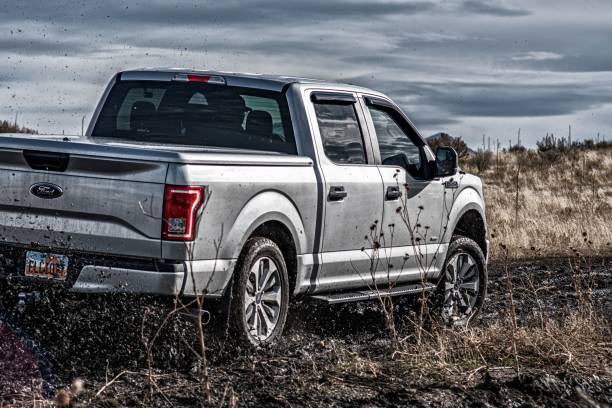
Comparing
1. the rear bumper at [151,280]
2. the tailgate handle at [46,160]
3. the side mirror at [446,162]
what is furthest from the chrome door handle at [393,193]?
the tailgate handle at [46,160]

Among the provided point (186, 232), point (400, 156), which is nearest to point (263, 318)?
point (186, 232)

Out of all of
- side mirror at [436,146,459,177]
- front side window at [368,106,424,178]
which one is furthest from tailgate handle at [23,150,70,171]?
side mirror at [436,146,459,177]

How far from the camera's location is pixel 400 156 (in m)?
9.80

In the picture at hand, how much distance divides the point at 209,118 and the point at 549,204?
69.6 ft

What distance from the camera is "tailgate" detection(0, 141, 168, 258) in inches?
274

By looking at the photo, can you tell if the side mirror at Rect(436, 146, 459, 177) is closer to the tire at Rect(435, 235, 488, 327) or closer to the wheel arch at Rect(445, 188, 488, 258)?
the wheel arch at Rect(445, 188, 488, 258)

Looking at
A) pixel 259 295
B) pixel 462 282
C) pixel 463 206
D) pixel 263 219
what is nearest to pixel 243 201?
pixel 263 219

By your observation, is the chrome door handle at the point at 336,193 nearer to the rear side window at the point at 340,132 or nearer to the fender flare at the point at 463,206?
the rear side window at the point at 340,132

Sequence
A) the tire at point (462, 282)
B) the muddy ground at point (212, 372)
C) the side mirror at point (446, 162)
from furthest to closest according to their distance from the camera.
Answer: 1. the tire at point (462, 282)
2. the side mirror at point (446, 162)
3. the muddy ground at point (212, 372)

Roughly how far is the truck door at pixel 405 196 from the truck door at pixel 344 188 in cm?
17

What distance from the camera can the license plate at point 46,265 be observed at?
7215 mm

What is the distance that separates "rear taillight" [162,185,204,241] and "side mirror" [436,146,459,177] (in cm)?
342

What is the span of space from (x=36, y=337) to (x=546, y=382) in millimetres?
3162

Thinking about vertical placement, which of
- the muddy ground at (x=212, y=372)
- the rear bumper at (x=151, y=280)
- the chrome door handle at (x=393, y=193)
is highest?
the chrome door handle at (x=393, y=193)
